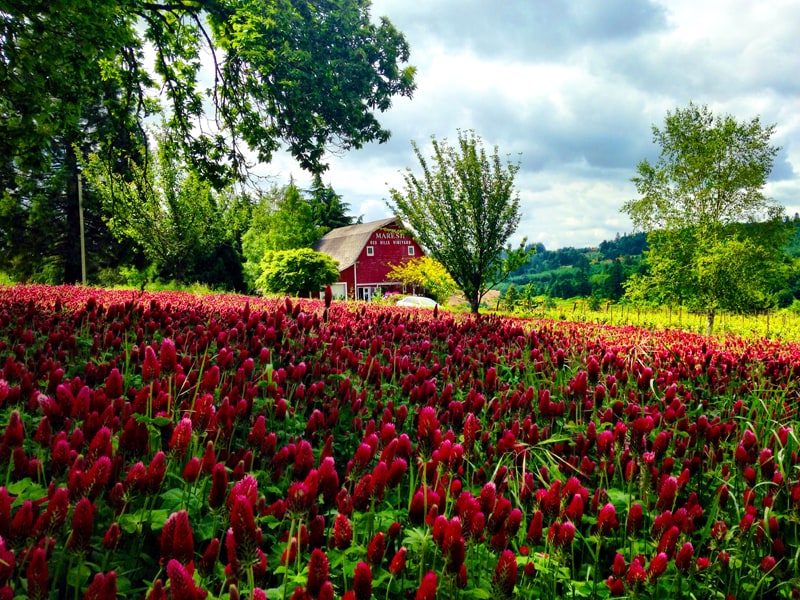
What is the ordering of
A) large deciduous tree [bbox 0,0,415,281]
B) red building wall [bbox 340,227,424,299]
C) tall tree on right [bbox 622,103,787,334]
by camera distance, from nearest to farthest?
1. large deciduous tree [bbox 0,0,415,281]
2. tall tree on right [bbox 622,103,787,334]
3. red building wall [bbox 340,227,424,299]

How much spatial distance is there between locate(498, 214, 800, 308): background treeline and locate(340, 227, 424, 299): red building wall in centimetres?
1470

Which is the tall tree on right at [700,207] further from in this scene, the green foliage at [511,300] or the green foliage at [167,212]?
the green foliage at [167,212]

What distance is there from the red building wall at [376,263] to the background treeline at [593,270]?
48.2ft

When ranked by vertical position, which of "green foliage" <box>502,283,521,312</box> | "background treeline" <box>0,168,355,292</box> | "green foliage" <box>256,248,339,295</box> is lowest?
"green foliage" <box>502,283,521,312</box>

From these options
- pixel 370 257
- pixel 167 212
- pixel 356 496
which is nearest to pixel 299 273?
pixel 167 212

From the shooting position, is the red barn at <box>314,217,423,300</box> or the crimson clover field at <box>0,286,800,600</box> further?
the red barn at <box>314,217,423,300</box>

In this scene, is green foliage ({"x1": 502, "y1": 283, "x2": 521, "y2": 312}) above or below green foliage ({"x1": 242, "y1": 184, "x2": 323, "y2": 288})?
below

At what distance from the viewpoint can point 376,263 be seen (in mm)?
58781

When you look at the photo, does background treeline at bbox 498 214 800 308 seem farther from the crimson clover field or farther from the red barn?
the crimson clover field

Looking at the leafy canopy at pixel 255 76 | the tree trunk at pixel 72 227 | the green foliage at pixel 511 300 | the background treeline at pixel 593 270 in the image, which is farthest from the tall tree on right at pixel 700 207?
the tree trunk at pixel 72 227

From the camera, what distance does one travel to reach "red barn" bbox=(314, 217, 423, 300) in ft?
188

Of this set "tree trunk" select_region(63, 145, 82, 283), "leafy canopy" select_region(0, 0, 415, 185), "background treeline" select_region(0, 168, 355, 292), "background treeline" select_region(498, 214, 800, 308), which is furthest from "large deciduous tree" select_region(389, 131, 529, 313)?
"background treeline" select_region(498, 214, 800, 308)

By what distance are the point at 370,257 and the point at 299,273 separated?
2275cm

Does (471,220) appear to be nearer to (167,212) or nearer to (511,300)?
(511,300)
